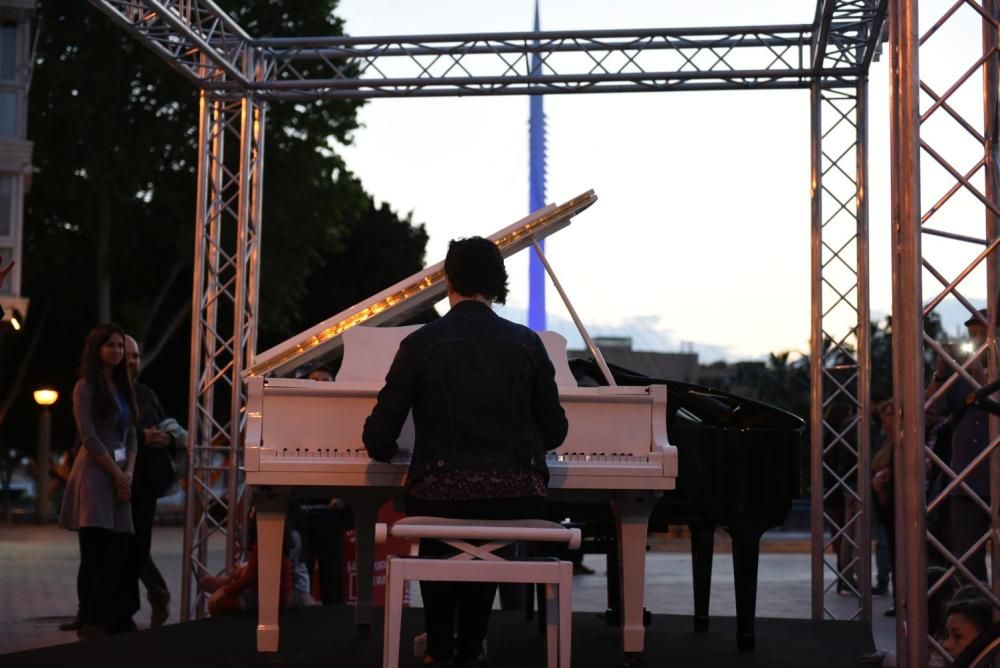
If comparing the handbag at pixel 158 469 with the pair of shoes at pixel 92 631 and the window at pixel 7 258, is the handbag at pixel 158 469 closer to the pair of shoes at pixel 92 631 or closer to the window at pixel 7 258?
the pair of shoes at pixel 92 631

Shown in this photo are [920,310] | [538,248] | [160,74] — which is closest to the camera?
[920,310]

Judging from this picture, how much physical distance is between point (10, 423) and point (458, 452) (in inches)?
1089

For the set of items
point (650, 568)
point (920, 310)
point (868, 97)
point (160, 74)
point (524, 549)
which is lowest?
point (650, 568)

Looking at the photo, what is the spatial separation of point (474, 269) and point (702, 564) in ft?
8.76

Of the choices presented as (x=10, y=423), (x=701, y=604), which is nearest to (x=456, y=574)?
(x=701, y=604)

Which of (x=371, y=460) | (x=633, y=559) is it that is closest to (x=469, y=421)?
(x=371, y=460)

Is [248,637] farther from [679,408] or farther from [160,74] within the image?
[160,74]

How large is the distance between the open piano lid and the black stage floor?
1.33 metres

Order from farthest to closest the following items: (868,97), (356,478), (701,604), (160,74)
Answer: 1. (160,74)
2. (868,97)
3. (701,604)
4. (356,478)

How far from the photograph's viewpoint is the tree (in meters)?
22.0

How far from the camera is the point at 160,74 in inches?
871

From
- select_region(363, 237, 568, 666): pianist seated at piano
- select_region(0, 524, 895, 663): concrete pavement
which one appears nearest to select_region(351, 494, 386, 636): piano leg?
select_region(363, 237, 568, 666): pianist seated at piano

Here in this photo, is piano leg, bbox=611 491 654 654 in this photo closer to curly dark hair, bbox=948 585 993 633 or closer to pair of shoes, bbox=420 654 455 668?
pair of shoes, bbox=420 654 455 668

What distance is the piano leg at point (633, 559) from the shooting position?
20.2ft
